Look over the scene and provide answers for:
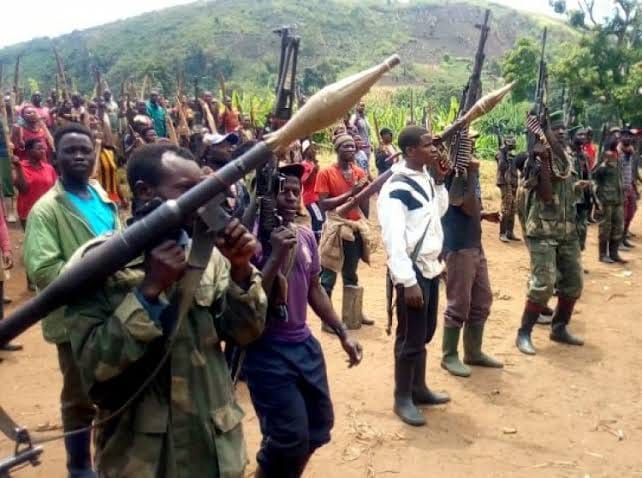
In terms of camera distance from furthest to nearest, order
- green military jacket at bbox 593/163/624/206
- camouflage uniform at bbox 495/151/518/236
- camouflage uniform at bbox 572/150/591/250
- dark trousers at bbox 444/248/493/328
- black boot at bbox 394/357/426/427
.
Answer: camouflage uniform at bbox 495/151/518/236, green military jacket at bbox 593/163/624/206, camouflage uniform at bbox 572/150/591/250, dark trousers at bbox 444/248/493/328, black boot at bbox 394/357/426/427

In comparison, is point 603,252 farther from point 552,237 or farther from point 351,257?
point 351,257

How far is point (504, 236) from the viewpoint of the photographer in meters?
10.3

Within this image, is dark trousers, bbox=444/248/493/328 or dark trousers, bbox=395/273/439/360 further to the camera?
dark trousers, bbox=444/248/493/328

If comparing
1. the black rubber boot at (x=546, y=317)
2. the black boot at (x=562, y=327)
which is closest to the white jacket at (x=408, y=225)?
the black boot at (x=562, y=327)

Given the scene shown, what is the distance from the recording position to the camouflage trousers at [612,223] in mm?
8898

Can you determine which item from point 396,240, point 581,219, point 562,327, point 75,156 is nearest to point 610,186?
point 581,219

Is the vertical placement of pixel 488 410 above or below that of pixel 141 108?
below

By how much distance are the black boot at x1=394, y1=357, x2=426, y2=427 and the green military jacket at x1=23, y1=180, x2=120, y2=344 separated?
2.20 meters

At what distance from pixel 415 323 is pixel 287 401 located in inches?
61.4

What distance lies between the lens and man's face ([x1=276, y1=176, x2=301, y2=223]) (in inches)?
112

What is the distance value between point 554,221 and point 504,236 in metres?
5.04

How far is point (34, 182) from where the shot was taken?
6.99 meters

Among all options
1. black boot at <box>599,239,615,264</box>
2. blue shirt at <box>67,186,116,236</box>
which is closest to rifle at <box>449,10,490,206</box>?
blue shirt at <box>67,186,116,236</box>

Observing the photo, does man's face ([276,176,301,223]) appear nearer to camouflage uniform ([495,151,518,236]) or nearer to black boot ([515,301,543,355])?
black boot ([515,301,543,355])
